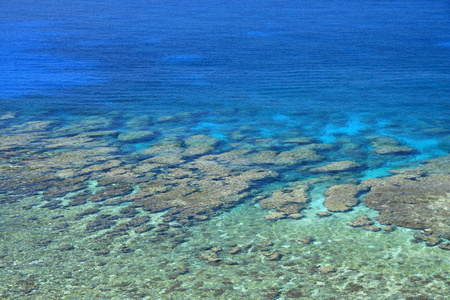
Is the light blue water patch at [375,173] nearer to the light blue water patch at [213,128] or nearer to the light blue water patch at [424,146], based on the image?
the light blue water patch at [424,146]

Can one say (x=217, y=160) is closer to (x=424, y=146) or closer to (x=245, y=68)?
(x=424, y=146)

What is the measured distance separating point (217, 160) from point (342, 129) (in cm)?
301

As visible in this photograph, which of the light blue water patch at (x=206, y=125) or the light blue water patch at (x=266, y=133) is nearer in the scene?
the light blue water patch at (x=266, y=133)

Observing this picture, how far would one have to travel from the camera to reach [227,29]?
19.9 m

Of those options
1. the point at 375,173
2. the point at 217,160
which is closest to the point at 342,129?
the point at 375,173

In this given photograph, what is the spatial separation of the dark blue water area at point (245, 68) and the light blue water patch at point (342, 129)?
0.02 meters

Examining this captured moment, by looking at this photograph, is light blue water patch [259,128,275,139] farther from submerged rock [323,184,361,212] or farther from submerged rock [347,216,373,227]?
submerged rock [347,216,373,227]

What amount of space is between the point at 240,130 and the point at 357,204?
3.78 m

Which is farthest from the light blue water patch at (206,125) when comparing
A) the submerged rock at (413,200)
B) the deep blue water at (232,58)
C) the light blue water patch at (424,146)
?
the submerged rock at (413,200)

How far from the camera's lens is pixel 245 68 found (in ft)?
46.7

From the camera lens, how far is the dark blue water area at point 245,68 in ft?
34.0

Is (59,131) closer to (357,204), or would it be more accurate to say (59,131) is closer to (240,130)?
(240,130)

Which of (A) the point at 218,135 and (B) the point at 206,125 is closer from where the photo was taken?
(A) the point at 218,135

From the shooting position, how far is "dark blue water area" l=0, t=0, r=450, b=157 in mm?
10367
